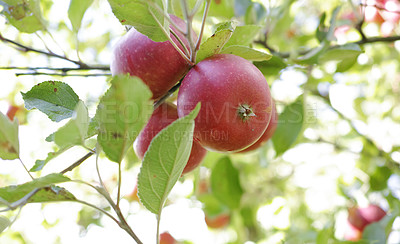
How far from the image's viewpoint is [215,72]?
625mm

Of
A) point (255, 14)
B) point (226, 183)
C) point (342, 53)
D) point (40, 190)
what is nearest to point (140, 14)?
point (40, 190)

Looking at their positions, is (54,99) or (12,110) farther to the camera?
(12,110)

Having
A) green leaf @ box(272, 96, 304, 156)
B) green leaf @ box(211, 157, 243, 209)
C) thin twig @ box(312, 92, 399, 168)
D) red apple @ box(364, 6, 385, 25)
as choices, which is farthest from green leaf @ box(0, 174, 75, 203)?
red apple @ box(364, 6, 385, 25)

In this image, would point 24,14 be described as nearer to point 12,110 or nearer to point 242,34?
point 242,34

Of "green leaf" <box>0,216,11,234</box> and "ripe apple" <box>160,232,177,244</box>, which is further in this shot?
"ripe apple" <box>160,232,177,244</box>

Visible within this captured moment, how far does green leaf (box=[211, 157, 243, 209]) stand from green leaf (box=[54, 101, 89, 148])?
80cm

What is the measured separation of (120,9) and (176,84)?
211mm

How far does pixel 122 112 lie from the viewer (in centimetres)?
51

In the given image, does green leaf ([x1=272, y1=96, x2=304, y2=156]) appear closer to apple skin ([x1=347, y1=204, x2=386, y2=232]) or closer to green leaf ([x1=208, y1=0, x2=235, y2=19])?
green leaf ([x1=208, y1=0, x2=235, y2=19])

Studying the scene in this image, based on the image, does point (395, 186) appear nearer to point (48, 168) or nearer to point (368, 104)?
point (368, 104)

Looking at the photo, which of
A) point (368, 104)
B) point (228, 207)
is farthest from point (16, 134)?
point (368, 104)

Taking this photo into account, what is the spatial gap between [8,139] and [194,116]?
31 cm

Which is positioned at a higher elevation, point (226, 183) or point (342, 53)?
point (342, 53)

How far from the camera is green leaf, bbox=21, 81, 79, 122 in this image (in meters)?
0.69
